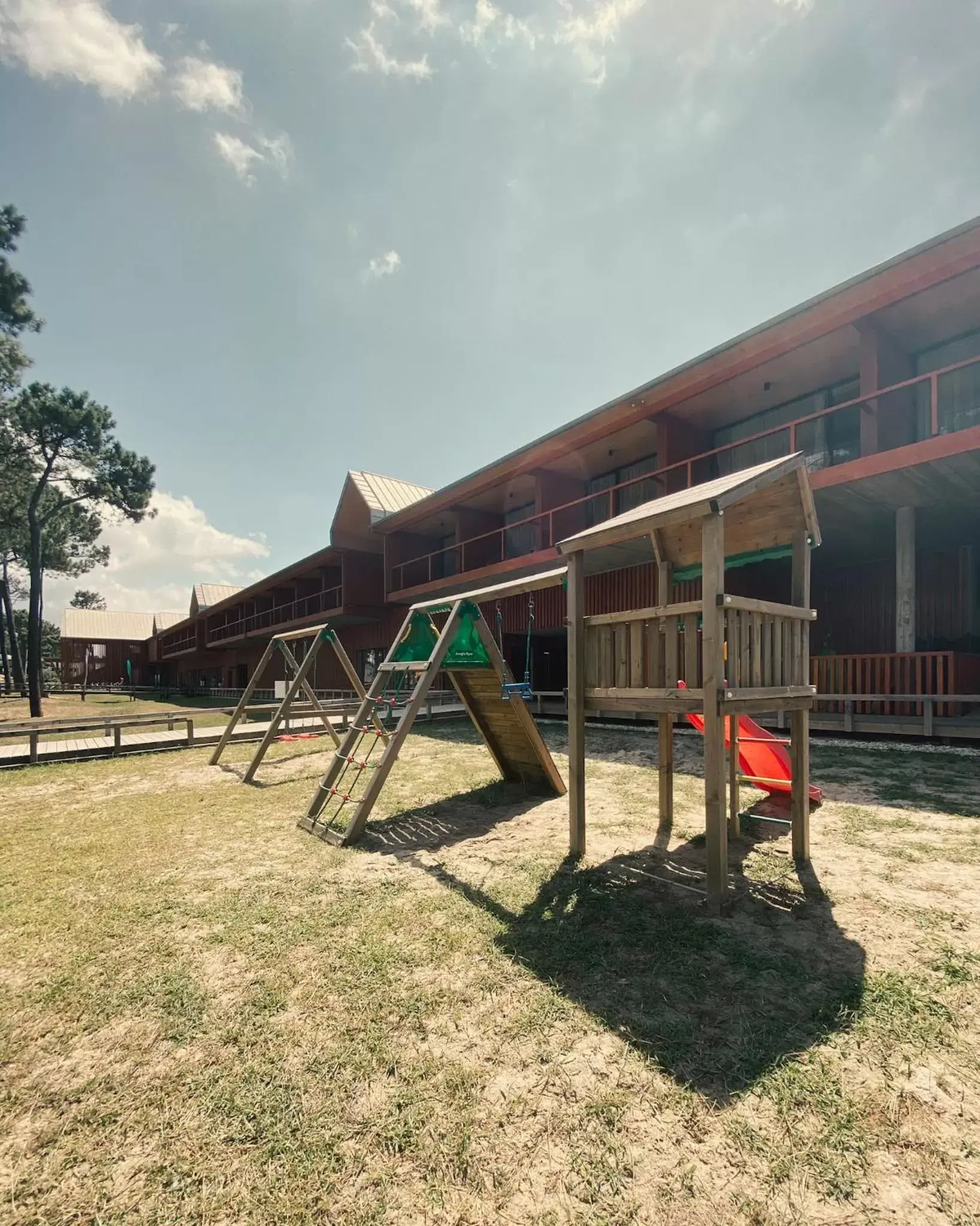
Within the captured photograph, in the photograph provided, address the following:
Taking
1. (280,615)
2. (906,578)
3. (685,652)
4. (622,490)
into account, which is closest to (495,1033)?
(685,652)

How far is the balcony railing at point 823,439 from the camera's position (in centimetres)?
989

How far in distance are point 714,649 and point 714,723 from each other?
0.53 meters

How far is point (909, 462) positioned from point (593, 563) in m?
7.19

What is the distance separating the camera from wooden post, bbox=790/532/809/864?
14.7 ft

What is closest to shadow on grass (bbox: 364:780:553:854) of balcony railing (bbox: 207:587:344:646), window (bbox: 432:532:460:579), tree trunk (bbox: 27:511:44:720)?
window (bbox: 432:532:460:579)

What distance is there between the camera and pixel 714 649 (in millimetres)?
3875

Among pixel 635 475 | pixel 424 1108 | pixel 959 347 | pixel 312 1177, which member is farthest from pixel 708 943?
pixel 635 475

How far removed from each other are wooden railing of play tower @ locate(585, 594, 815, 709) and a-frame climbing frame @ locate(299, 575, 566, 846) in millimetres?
1306

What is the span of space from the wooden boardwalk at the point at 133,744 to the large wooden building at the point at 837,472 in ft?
24.2

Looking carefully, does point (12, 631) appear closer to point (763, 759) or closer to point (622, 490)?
point (622, 490)

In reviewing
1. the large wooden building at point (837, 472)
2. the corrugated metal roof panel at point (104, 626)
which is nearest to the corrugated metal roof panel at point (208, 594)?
the corrugated metal roof panel at point (104, 626)

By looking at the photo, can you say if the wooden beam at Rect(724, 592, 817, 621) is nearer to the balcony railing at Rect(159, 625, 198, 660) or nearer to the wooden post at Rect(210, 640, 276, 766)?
the wooden post at Rect(210, 640, 276, 766)

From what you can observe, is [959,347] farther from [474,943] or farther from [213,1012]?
[213,1012]

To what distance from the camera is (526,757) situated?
7078mm
